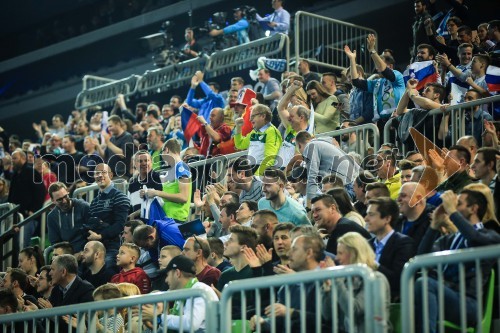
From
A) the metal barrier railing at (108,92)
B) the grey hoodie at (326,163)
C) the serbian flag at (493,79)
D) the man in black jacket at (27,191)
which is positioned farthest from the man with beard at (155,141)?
the metal barrier railing at (108,92)

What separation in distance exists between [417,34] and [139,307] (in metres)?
9.10

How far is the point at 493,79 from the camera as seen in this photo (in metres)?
11.8

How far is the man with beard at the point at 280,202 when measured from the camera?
9.94 m

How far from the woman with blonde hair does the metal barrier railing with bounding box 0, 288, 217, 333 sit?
0.81 meters

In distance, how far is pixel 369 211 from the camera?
26.0 ft

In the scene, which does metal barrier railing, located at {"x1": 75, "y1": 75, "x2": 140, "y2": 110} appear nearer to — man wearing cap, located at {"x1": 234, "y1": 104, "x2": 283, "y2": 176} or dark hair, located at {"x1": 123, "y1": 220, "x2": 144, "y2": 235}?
man wearing cap, located at {"x1": 234, "y1": 104, "x2": 283, "y2": 176}

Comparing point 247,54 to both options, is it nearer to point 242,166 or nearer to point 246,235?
point 242,166

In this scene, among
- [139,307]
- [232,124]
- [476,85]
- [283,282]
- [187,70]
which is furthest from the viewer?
[187,70]

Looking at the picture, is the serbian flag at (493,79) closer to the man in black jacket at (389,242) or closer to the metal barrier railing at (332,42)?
the man in black jacket at (389,242)

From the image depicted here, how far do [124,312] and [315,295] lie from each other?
2.41m

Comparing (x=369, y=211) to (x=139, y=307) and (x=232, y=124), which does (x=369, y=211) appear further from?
(x=232, y=124)

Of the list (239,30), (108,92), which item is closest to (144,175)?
(239,30)

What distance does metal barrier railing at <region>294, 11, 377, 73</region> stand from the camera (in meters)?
16.9

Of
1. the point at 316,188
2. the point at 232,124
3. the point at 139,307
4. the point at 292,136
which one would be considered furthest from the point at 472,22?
the point at 139,307
